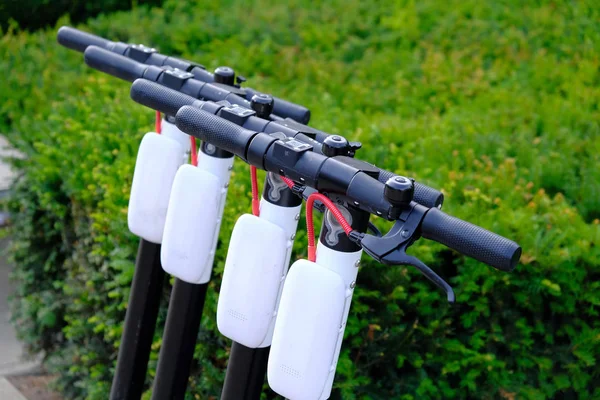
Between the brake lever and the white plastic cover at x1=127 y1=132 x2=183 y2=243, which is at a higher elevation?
the brake lever

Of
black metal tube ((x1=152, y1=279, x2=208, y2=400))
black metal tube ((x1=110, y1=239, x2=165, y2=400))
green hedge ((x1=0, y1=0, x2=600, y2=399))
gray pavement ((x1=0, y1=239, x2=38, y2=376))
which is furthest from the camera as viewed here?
gray pavement ((x1=0, y1=239, x2=38, y2=376))

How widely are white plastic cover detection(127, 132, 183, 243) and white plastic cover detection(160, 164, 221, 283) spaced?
186mm

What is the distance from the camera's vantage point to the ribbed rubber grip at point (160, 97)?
2.01m

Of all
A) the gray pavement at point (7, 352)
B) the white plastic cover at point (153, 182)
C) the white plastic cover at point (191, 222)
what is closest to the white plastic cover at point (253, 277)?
the white plastic cover at point (191, 222)

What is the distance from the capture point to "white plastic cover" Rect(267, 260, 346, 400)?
66.8 inches

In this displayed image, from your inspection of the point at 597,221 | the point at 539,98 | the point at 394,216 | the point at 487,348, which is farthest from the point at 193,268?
the point at 539,98

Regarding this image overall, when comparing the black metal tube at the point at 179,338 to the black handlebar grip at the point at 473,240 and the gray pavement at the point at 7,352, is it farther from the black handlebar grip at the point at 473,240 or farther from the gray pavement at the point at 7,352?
the gray pavement at the point at 7,352

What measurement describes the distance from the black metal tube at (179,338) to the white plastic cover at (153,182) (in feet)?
0.65

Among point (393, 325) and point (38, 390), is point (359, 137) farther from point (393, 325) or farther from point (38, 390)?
point (38, 390)

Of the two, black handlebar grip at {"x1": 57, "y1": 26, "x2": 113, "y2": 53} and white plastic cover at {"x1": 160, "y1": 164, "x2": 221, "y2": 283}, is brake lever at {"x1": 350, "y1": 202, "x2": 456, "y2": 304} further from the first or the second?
black handlebar grip at {"x1": 57, "y1": 26, "x2": 113, "y2": 53}

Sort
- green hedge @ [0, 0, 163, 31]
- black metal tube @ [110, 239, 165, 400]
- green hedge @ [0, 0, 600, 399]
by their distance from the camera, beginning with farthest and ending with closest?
green hedge @ [0, 0, 163, 31] < green hedge @ [0, 0, 600, 399] < black metal tube @ [110, 239, 165, 400]

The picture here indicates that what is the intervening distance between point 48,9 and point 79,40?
16.3 ft

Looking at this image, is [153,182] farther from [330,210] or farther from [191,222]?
[330,210]

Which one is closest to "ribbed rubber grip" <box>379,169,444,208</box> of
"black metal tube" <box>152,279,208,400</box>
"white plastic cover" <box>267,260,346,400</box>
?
"white plastic cover" <box>267,260,346,400</box>
